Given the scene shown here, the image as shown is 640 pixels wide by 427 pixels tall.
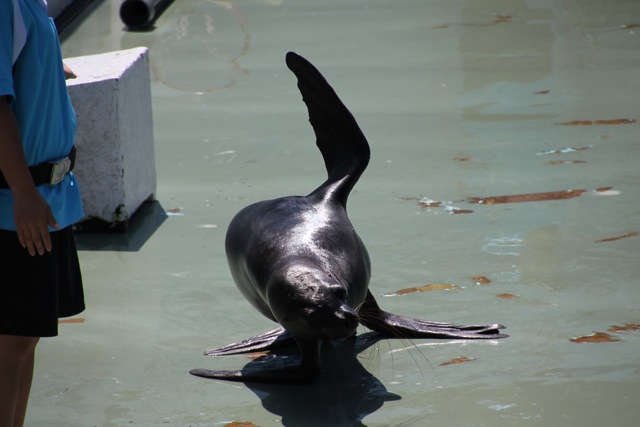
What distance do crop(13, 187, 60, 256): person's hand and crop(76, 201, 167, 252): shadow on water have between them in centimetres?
219

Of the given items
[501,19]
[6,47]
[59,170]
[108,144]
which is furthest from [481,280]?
[501,19]

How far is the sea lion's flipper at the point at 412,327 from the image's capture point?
367cm

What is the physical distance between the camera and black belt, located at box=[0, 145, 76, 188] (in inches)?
103

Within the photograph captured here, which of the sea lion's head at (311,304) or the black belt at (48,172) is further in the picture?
the sea lion's head at (311,304)

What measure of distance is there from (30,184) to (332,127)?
5.84 ft

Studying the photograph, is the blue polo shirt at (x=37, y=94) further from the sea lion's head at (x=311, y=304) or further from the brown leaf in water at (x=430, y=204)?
the brown leaf in water at (x=430, y=204)

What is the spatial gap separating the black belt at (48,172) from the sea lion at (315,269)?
78 cm

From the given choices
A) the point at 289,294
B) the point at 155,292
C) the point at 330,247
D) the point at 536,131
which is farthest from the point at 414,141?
the point at 289,294

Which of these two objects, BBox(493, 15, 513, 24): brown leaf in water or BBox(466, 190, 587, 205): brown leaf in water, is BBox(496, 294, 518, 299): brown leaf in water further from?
BBox(493, 15, 513, 24): brown leaf in water

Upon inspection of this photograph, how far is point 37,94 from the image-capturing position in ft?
8.49

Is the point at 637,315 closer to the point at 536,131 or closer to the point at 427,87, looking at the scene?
the point at 536,131

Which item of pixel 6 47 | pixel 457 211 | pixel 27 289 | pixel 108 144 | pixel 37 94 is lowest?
pixel 457 211

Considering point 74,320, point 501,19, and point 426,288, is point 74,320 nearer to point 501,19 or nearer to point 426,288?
point 426,288

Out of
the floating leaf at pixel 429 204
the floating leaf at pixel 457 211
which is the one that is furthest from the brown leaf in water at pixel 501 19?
the floating leaf at pixel 457 211
